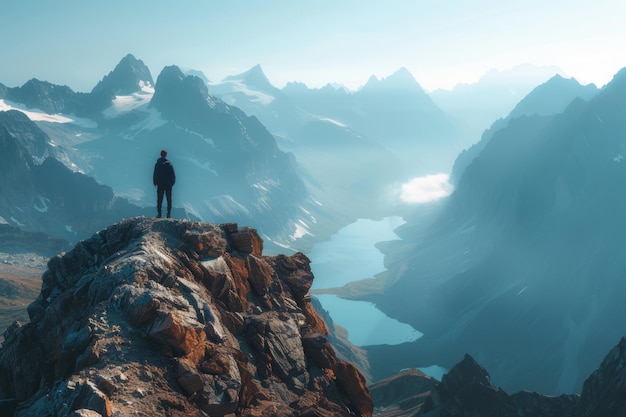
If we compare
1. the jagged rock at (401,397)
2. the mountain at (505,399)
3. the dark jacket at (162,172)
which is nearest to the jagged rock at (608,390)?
the mountain at (505,399)

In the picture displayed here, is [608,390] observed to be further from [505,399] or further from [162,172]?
[162,172]

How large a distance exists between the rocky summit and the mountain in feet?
342

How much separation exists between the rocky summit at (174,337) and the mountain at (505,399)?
104148 millimetres

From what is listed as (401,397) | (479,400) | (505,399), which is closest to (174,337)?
(505,399)

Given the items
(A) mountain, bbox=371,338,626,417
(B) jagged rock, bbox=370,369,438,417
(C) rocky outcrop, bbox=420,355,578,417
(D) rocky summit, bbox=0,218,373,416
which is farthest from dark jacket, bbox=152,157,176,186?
(B) jagged rock, bbox=370,369,438,417

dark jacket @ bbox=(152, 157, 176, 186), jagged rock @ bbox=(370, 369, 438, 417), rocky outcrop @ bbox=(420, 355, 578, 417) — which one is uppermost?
dark jacket @ bbox=(152, 157, 176, 186)

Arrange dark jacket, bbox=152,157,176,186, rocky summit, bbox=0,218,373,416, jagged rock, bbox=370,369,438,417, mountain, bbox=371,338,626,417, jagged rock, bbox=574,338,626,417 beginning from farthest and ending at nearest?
1. jagged rock, bbox=370,369,438,417
2. mountain, bbox=371,338,626,417
3. jagged rock, bbox=574,338,626,417
4. dark jacket, bbox=152,157,176,186
5. rocky summit, bbox=0,218,373,416

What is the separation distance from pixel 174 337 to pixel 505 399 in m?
139

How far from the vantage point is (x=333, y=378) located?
3369 cm

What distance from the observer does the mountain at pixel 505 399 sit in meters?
120

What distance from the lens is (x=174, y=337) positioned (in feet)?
79.7

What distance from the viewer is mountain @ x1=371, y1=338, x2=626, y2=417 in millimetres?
120062

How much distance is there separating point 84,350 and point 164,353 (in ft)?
10.7

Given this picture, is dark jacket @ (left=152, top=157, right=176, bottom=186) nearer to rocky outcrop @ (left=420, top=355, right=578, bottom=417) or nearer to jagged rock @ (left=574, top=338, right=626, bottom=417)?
jagged rock @ (left=574, top=338, right=626, bottom=417)
